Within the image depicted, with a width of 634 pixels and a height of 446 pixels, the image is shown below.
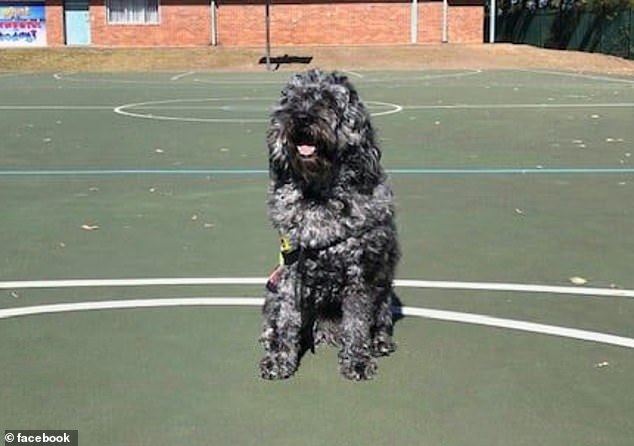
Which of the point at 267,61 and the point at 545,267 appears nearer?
the point at 545,267

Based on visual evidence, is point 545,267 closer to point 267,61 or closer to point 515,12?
point 267,61

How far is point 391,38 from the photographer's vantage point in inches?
1822

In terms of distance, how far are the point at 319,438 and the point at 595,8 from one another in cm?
4747

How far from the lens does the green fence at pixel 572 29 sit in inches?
1751

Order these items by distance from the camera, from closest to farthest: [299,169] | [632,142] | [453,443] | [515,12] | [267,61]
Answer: [453,443] < [299,169] < [632,142] < [267,61] < [515,12]

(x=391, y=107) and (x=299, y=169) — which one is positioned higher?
(x=299, y=169)

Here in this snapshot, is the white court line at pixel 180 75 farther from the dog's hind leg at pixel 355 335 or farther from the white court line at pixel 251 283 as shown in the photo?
the dog's hind leg at pixel 355 335

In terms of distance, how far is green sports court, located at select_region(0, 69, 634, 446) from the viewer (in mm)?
4176

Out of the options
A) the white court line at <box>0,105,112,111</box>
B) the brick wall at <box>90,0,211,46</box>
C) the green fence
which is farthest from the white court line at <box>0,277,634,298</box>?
the brick wall at <box>90,0,211,46</box>

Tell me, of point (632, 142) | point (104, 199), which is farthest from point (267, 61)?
point (104, 199)

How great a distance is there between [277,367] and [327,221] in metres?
0.74

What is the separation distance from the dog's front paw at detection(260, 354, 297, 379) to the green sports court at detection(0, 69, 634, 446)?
68mm

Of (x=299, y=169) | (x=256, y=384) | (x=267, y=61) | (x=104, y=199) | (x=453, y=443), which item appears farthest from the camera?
(x=267, y=61)

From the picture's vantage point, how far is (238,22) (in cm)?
4634
